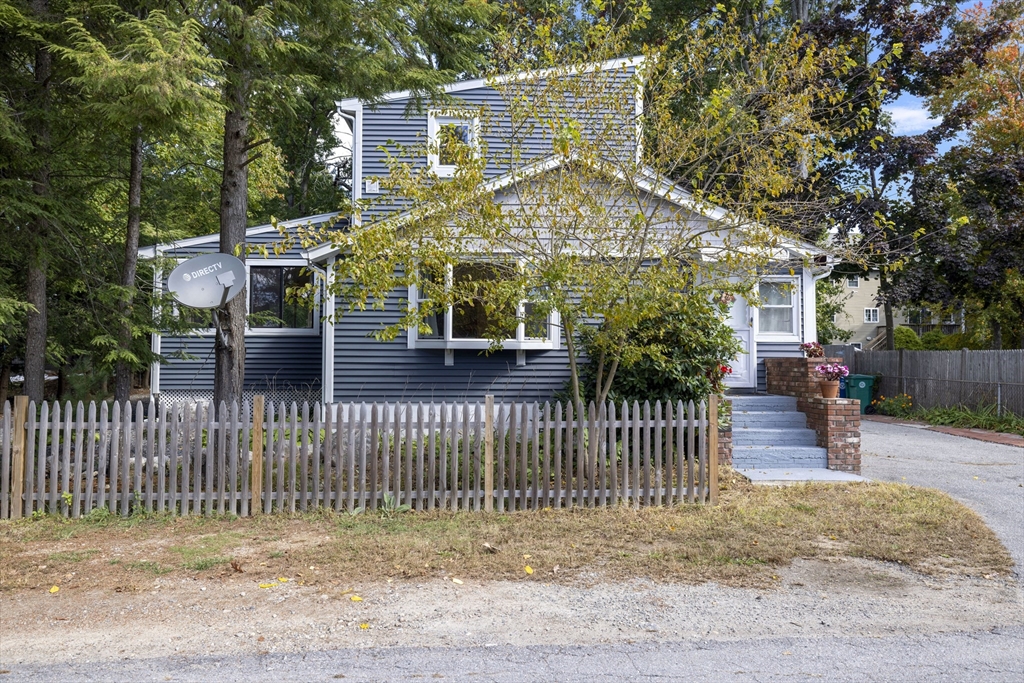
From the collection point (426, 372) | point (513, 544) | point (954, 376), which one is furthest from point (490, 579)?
point (954, 376)

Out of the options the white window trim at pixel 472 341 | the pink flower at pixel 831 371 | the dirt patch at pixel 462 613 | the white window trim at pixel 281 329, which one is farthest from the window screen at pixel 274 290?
the dirt patch at pixel 462 613

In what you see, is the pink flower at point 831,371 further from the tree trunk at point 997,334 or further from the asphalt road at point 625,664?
the tree trunk at point 997,334

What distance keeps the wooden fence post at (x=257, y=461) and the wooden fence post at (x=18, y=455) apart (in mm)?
2250

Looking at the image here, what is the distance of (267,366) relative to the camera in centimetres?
1630

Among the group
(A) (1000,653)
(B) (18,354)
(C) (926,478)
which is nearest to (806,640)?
(A) (1000,653)

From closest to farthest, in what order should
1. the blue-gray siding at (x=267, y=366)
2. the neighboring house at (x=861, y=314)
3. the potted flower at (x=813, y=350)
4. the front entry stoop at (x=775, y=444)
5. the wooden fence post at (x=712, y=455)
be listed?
the wooden fence post at (x=712, y=455) < the front entry stoop at (x=775, y=444) < the potted flower at (x=813, y=350) < the blue-gray siding at (x=267, y=366) < the neighboring house at (x=861, y=314)

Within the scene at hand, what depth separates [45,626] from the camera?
5.23 meters

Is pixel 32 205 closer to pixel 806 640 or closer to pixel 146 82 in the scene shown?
pixel 146 82

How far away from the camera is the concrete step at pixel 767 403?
12.1 meters

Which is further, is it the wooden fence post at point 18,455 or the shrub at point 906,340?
the shrub at point 906,340

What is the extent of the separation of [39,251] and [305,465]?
4545 millimetres

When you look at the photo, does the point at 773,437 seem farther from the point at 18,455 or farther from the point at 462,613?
the point at 18,455

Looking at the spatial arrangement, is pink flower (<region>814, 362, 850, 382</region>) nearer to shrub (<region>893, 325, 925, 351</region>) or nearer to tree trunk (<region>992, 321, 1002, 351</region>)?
tree trunk (<region>992, 321, 1002, 351</region>)

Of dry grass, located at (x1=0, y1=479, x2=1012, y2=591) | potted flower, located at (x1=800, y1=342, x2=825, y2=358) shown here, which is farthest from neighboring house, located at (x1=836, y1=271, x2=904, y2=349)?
dry grass, located at (x1=0, y1=479, x2=1012, y2=591)
